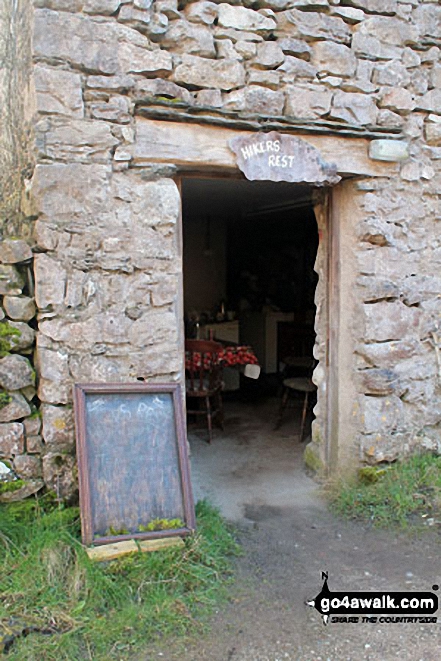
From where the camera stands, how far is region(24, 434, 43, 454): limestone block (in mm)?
3301

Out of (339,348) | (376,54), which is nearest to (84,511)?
(339,348)

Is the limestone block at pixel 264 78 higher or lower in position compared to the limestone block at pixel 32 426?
higher

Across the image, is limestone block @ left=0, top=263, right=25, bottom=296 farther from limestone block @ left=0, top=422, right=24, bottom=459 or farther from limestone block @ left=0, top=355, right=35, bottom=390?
limestone block @ left=0, top=422, right=24, bottom=459

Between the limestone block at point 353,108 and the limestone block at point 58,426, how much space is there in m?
2.52

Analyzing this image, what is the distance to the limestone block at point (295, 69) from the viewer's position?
12.2 ft

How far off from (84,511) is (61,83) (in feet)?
7.42

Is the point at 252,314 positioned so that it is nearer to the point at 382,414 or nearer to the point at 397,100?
the point at 382,414

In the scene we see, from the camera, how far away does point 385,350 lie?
411 centimetres

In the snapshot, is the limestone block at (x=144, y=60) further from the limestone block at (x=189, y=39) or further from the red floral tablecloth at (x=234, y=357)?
the red floral tablecloth at (x=234, y=357)

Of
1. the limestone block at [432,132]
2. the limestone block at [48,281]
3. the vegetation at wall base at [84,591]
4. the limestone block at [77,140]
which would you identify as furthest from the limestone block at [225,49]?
the vegetation at wall base at [84,591]

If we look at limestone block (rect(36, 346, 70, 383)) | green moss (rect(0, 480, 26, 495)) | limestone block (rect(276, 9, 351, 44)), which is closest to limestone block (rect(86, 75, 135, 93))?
limestone block (rect(276, 9, 351, 44))

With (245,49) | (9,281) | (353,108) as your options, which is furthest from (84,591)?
(353,108)

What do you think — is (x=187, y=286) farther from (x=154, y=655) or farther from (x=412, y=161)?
(x=154, y=655)

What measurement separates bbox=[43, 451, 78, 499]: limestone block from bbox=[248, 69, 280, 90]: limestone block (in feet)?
8.20
